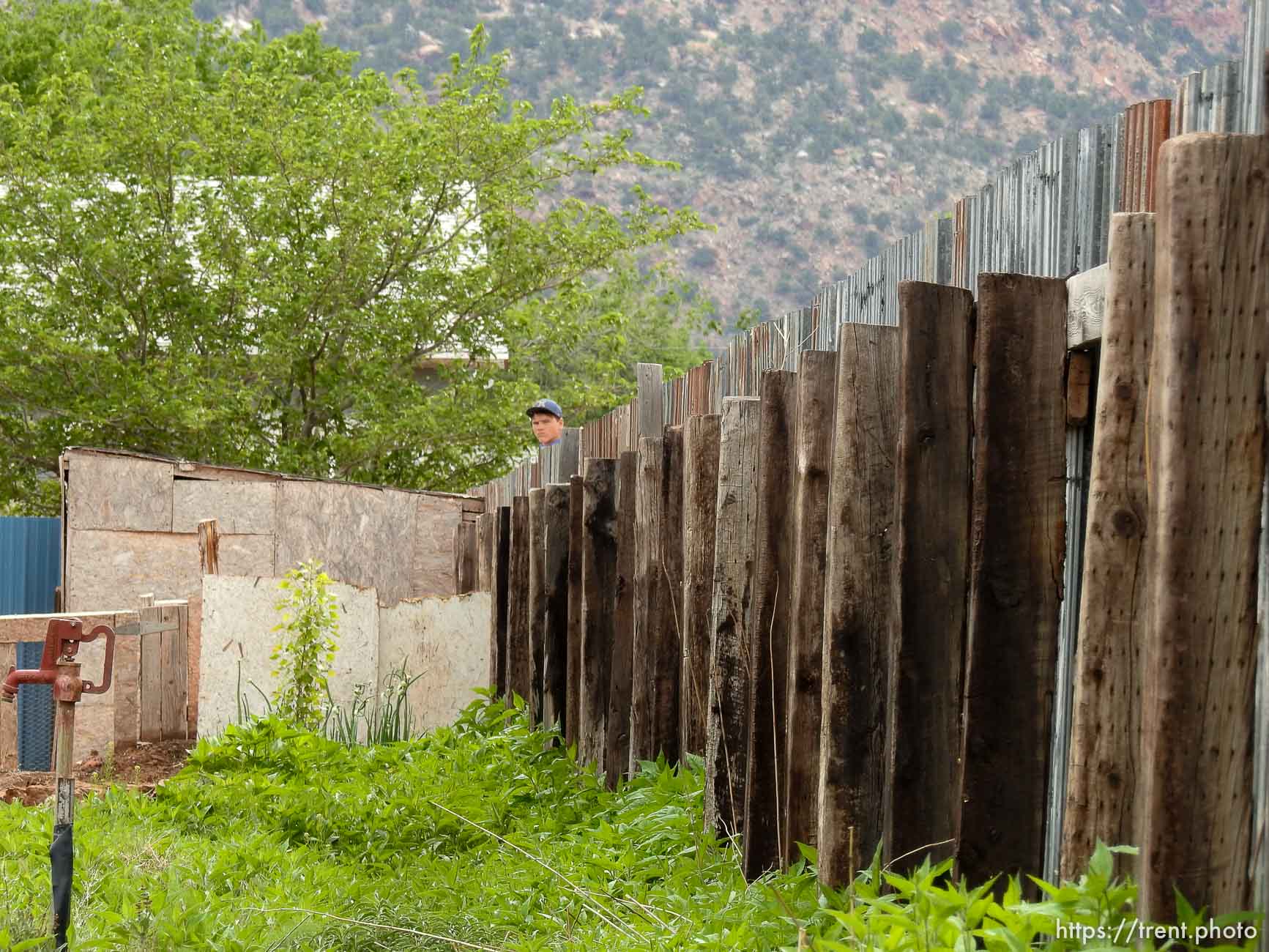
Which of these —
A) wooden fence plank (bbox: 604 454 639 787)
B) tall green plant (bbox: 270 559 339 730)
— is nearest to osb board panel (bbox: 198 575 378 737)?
tall green plant (bbox: 270 559 339 730)

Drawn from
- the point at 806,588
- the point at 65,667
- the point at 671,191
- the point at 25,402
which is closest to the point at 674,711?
the point at 806,588

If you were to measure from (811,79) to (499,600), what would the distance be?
8131 cm

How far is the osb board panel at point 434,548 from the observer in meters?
11.4

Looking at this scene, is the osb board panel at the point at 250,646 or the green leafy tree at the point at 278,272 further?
the green leafy tree at the point at 278,272

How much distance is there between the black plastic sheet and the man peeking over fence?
619 centimetres

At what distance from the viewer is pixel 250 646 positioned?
8750 millimetres

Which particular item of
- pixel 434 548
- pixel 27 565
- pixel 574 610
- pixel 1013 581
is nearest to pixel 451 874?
pixel 574 610

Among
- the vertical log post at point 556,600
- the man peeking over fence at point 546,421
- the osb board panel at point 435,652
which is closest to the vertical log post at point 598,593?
the vertical log post at point 556,600

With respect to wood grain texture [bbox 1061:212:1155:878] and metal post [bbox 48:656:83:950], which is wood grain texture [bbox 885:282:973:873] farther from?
metal post [bbox 48:656:83:950]

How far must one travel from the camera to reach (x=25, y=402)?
55.8 ft

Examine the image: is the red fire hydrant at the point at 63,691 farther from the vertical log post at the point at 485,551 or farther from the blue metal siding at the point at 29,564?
the blue metal siding at the point at 29,564

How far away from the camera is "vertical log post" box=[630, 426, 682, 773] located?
5398 mm

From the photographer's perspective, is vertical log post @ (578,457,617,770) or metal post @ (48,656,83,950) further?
vertical log post @ (578,457,617,770)

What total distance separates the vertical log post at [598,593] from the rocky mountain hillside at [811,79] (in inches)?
2546
